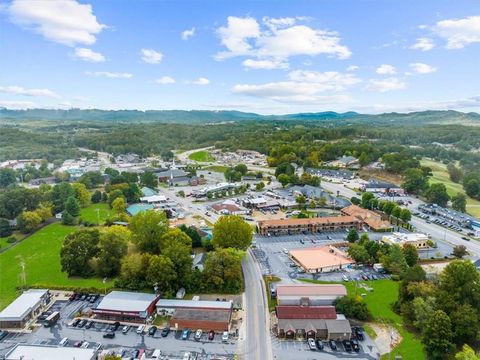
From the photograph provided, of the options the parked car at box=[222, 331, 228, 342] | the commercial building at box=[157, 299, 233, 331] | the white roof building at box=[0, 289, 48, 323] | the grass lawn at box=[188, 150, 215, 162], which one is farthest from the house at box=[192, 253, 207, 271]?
the grass lawn at box=[188, 150, 215, 162]

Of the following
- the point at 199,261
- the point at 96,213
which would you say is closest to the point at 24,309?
the point at 199,261

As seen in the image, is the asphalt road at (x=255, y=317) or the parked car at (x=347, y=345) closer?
the asphalt road at (x=255, y=317)

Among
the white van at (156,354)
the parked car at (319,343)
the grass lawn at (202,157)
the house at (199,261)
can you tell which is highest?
the grass lawn at (202,157)

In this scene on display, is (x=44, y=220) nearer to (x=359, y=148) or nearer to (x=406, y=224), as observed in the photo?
(x=406, y=224)

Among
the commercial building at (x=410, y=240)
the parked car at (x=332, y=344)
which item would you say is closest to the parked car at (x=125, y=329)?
the parked car at (x=332, y=344)

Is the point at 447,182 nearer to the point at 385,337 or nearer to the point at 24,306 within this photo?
the point at 385,337

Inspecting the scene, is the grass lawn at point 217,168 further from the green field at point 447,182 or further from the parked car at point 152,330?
the parked car at point 152,330
